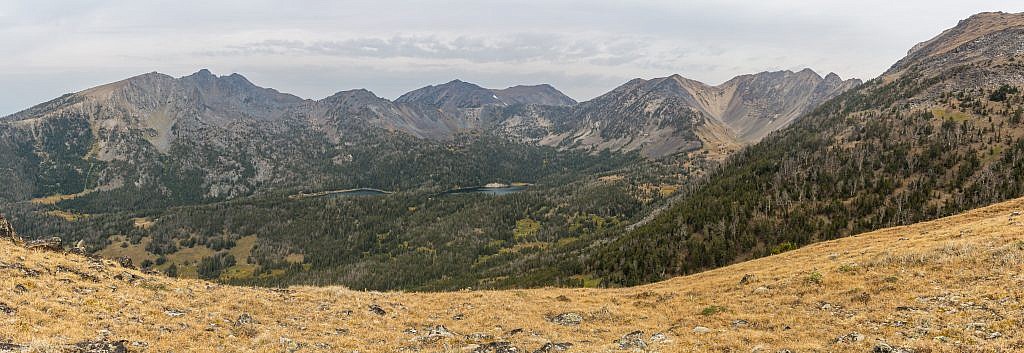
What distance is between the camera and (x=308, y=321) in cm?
3056

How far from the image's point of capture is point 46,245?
39219mm

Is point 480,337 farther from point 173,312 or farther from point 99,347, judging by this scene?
point 173,312

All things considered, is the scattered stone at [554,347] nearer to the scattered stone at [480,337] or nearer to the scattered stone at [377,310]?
the scattered stone at [480,337]

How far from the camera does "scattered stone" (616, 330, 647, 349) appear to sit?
86.0ft

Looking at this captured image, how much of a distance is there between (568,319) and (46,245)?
147 feet

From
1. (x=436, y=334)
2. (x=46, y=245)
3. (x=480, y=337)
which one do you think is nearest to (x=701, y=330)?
(x=480, y=337)

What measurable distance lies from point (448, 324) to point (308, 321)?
9331mm

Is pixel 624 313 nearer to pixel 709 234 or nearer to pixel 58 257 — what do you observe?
pixel 58 257

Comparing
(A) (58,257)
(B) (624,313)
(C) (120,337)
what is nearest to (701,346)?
(B) (624,313)

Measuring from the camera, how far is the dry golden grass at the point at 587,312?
22219 mm

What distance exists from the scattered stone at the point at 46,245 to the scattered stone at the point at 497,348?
37.3m

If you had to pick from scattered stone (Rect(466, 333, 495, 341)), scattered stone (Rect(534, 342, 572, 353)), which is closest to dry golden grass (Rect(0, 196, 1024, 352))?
scattered stone (Rect(466, 333, 495, 341))

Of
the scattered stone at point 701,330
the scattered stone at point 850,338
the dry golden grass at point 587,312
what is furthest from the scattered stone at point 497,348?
the scattered stone at point 850,338

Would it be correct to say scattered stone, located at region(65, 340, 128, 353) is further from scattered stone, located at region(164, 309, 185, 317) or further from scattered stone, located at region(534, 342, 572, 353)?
scattered stone, located at region(534, 342, 572, 353)
